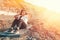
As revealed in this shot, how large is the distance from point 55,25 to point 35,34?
1.32ft

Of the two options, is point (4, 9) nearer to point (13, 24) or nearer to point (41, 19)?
point (13, 24)

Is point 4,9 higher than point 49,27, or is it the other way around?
point 4,9

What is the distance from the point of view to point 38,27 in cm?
342

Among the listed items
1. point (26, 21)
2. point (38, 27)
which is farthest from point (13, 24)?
point (38, 27)

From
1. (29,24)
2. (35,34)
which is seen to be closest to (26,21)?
(29,24)

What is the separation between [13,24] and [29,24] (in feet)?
0.97

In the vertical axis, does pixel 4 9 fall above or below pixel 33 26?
above

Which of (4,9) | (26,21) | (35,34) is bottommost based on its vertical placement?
(35,34)

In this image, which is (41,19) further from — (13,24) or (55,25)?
(13,24)

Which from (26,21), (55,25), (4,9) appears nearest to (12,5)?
(4,9)

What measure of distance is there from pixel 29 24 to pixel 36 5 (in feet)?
1.25

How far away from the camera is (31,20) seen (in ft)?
11.3

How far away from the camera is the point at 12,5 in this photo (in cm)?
350

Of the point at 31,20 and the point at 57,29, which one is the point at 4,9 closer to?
the point at 31,20
